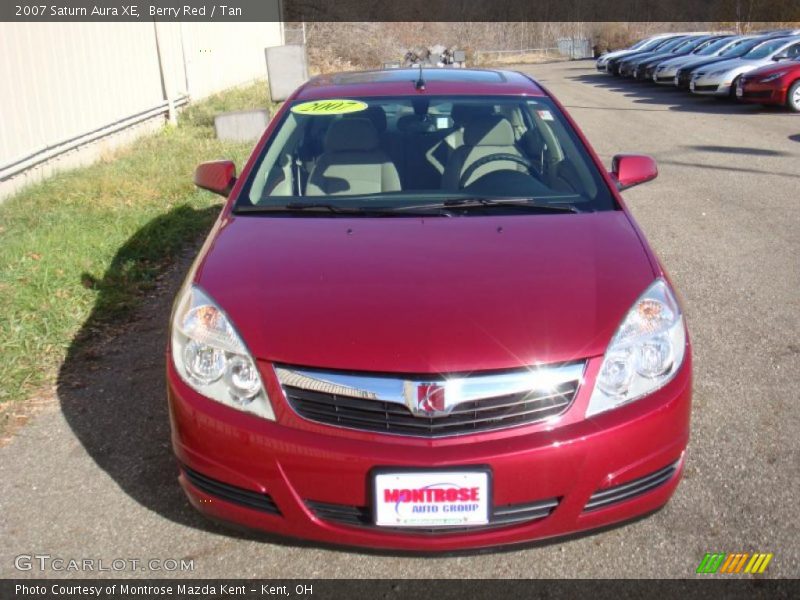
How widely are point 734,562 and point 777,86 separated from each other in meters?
16.1

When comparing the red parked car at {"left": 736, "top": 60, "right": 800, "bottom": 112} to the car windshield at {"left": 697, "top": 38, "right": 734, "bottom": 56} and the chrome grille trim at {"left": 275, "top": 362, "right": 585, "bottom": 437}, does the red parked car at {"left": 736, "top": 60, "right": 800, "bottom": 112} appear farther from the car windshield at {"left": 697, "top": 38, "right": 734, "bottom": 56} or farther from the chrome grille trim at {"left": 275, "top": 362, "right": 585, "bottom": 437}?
the chrome grille trim at {"left": 275, "top": 362, "right": 585, "bottom": 437}

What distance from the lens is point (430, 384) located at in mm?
2494

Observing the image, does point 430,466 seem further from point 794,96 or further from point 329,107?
point 794,96

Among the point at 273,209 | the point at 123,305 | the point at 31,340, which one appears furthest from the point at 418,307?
the point at 123,305

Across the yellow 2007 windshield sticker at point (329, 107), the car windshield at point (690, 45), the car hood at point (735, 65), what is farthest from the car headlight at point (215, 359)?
the car windshield at point (690, 45)

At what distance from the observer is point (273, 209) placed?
12.0ft

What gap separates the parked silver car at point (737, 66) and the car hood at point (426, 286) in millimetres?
17427

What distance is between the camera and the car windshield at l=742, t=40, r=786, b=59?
19.6 m

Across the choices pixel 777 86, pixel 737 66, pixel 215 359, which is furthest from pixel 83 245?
pixel 737 66

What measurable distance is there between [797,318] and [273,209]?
10.8 ft

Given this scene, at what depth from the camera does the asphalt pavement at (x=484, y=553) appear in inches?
113

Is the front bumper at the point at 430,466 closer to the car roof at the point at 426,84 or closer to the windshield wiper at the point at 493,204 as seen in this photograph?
the windshield wiper at the point at 493,204

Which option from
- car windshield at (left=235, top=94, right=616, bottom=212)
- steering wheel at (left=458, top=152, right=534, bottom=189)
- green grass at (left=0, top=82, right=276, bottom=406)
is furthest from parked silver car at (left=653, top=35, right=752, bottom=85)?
steering wheel at (left=458, top=152, right=534, bottom=189)

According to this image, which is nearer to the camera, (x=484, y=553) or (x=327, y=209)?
(x=484, y=553)
